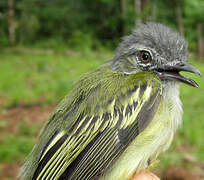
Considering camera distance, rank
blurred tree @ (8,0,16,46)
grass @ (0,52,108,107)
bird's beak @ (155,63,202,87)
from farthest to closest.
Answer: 1. blurred tree @ (8,0,16,46)
2. grass @ (0,52,108,107)
3. bird's beak @ (155,63,202,87)

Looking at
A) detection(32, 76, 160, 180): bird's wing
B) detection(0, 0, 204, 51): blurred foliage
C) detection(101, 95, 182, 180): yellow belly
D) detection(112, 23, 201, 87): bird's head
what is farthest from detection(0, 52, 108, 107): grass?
detection(0, 0, 204, 51): blurred foliage

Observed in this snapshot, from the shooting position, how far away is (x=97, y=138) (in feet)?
7.25

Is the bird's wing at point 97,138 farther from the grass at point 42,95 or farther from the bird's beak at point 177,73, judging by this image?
the grass at point 42,95

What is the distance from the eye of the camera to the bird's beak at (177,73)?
237 centimetres

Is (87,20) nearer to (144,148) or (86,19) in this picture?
(86,19)

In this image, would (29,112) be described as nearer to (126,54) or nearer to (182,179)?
(182,179)

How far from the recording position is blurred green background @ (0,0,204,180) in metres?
5.20

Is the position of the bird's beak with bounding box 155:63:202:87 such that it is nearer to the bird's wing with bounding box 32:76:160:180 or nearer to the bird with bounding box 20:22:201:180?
the bird with bounding box 20:22:201:180

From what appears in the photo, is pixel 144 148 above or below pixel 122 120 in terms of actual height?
below

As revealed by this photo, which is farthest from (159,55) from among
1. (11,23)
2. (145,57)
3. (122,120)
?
(11,23)

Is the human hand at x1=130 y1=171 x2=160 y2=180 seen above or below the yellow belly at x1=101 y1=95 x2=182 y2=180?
below

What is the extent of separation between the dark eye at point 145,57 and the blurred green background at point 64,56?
2.30 ft

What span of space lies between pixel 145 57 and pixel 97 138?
0.85 metres

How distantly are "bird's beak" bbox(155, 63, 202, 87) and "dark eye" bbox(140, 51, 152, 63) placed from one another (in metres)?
0.13
